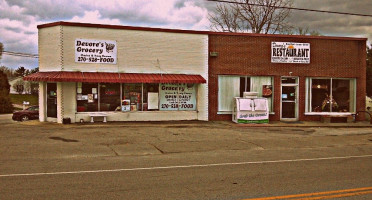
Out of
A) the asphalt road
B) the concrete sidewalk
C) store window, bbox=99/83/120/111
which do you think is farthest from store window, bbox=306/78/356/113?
store window, bbox=99/83/120/111

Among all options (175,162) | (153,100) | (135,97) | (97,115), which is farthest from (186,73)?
(175,162)

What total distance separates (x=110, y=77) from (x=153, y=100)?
273 cm

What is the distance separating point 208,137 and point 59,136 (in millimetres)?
6047

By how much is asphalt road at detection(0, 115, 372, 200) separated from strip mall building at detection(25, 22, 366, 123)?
1.79m

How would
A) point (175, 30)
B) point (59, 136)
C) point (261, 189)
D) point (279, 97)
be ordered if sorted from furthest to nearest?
point (279, 97), point (175, 30), point (59, 136), point (261, 189)

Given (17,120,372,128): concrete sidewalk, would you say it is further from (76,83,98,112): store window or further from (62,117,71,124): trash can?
(76,83,98,112): store window

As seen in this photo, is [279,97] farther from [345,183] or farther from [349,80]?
[345,183]

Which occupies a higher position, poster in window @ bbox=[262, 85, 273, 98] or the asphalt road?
poster in window @ bbox=[262, 85, 273, 98]

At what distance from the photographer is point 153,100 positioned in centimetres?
1936

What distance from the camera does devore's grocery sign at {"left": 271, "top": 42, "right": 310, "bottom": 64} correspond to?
2112 centimetres

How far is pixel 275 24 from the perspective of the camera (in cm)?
4022

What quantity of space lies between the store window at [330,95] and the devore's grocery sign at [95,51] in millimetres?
11681

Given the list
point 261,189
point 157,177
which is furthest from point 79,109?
point 261,189

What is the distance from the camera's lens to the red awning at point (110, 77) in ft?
55.7
